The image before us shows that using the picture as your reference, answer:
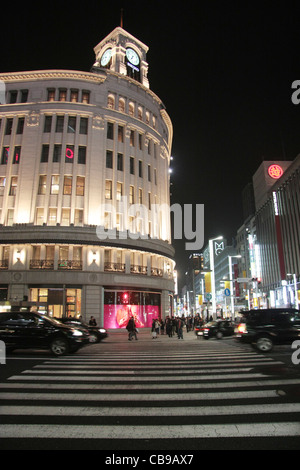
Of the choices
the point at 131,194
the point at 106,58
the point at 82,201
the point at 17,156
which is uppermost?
the point at 106,58

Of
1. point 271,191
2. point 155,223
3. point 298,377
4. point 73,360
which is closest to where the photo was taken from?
point 298,377

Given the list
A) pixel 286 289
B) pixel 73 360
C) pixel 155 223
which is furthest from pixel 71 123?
pixel 286 289

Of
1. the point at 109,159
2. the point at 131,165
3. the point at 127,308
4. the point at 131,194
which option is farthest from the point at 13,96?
the point at 127,308

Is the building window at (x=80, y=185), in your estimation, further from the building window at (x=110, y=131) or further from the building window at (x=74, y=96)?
the building window at (x=74, y=96)

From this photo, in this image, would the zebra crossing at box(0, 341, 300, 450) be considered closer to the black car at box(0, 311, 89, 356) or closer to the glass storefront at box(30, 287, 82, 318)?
the black car at box(0, 311, 89, 356)

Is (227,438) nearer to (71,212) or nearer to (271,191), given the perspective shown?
(71,212)

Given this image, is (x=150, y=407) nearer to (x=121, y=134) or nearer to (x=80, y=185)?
(x=80, y=185)

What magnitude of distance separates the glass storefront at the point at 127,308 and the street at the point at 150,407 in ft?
74.1

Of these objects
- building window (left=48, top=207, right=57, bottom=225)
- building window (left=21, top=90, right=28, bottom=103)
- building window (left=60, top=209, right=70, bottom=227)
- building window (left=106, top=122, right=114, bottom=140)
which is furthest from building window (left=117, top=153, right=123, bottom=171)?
building window (left=21, top=90, right=28, bottom=103)

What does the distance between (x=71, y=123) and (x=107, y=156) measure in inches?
224

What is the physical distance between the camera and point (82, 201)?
34.2m

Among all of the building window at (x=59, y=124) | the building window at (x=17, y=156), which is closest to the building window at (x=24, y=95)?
→ the building window at (x=59, y=124)

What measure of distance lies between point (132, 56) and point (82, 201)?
2673 cm

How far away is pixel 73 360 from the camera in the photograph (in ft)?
38.2
